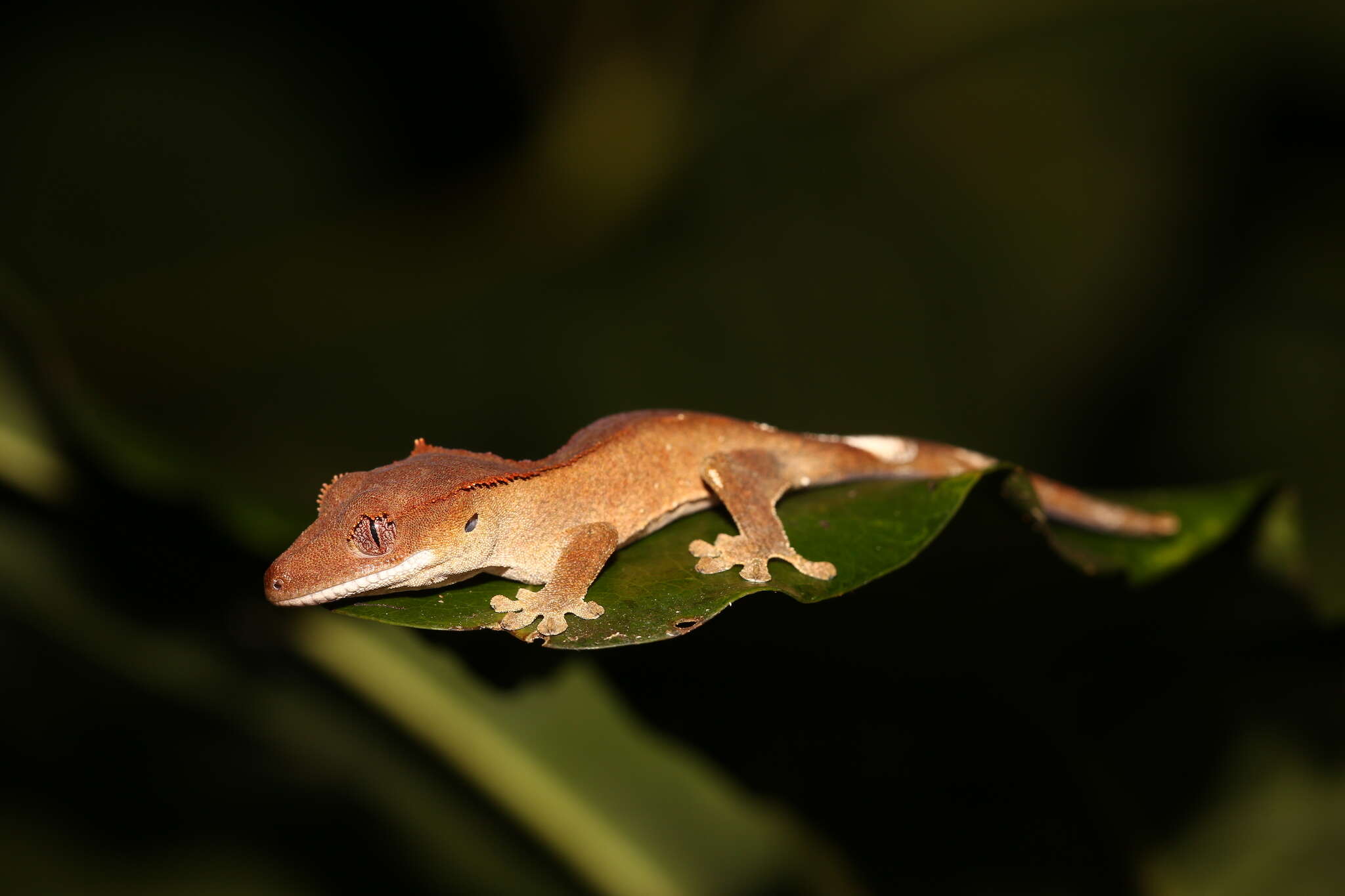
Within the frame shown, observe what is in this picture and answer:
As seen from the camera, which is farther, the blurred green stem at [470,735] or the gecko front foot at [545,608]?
the blurred green stem at [470,735]

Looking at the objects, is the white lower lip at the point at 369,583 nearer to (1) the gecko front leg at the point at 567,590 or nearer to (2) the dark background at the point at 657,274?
(1) the gecko front leg at the point at 567,590

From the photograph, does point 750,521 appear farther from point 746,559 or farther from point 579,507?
point 579,507

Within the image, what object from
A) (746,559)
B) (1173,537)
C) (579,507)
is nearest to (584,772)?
→ (579,507)

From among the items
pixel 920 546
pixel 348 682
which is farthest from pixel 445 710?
pixel 920 546

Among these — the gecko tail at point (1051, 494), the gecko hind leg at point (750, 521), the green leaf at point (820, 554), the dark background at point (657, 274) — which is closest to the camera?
the green leaf at point (820, 554)

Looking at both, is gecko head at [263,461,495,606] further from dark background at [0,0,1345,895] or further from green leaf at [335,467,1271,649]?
dark background at [0,0,1345,895]

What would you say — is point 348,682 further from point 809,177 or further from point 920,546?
point 809,177

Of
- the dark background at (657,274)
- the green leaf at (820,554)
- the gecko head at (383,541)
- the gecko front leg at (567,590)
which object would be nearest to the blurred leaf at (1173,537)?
the green leaf at (820,554)

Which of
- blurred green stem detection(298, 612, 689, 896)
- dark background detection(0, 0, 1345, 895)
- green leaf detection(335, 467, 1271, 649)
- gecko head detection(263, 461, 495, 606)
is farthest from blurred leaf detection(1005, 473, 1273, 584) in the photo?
blurred green stem detection(298, 612, 689, 896)
